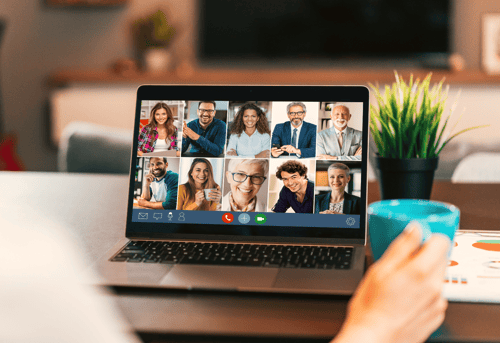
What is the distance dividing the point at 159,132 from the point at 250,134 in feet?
0.48

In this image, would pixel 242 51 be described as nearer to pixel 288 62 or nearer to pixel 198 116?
pixel 288 62

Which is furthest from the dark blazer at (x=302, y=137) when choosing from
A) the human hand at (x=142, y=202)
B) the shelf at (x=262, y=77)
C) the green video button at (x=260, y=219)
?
the shelf at (x=262, y=77)

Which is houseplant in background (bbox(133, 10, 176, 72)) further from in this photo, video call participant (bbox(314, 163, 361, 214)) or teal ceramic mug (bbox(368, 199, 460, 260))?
teal ceramic mug (bbox(368, 199, 460, 260))

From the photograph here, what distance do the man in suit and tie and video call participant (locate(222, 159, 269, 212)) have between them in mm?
34

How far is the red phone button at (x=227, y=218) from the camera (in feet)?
2.34

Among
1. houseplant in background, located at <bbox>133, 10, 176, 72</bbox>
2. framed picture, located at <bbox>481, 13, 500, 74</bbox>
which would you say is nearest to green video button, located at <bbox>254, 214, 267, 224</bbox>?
houseplant in background, located at <bbox>133, 10, 176, 72</bbox>

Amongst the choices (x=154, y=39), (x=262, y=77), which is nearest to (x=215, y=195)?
(x=262, y=77)

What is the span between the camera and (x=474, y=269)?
57 cm

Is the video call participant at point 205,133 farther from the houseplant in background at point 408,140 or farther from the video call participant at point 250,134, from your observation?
the houseplant in background at point 408,140

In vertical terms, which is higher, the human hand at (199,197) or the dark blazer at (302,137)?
the dark blazer at (302,137)

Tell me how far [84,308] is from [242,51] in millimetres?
3427

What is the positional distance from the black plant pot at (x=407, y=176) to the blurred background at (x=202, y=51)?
252 centimetres

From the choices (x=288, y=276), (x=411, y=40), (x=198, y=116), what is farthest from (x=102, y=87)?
(x=288, y=276)

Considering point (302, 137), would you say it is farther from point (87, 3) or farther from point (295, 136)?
point (87, 3)
